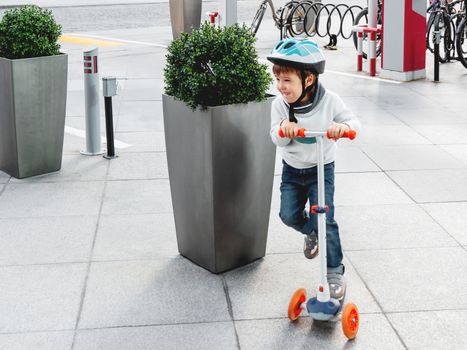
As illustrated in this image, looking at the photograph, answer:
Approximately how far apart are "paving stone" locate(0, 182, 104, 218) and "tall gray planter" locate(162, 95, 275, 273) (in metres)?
1.58

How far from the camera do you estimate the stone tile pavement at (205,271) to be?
4.71 meters

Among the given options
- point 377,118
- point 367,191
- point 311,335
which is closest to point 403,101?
point 377,118

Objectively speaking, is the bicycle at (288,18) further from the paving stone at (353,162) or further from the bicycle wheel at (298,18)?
the paving stone at (353,162)

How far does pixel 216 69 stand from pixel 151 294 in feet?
4.81

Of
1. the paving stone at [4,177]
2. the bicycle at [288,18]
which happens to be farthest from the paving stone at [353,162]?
the bicycle at [288,18]

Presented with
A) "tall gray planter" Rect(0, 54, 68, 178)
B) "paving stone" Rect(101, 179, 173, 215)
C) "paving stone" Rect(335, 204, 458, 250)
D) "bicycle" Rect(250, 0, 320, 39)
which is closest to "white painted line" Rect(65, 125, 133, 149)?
"tall gray planter" Rect(0, 54, 68, 178)

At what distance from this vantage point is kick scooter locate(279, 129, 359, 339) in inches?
174

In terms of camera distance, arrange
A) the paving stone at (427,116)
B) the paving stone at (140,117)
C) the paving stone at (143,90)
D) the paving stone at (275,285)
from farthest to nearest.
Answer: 1. the paving stone at (143,90)
2. the paving stone at (427,116)
3. the paving stone at (140,117)
4. the paving stone at (275,285)

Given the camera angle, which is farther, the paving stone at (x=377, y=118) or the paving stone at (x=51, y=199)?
the paving stone at (x=377, y=118)

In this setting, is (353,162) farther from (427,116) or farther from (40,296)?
(40,296)

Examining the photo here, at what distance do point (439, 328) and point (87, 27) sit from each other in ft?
59.3

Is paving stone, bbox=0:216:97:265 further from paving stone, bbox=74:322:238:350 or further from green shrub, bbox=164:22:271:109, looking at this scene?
green shrub, bbox=164:22:271:109

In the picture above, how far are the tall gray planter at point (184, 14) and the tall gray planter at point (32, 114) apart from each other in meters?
9.27

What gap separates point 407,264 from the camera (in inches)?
223
